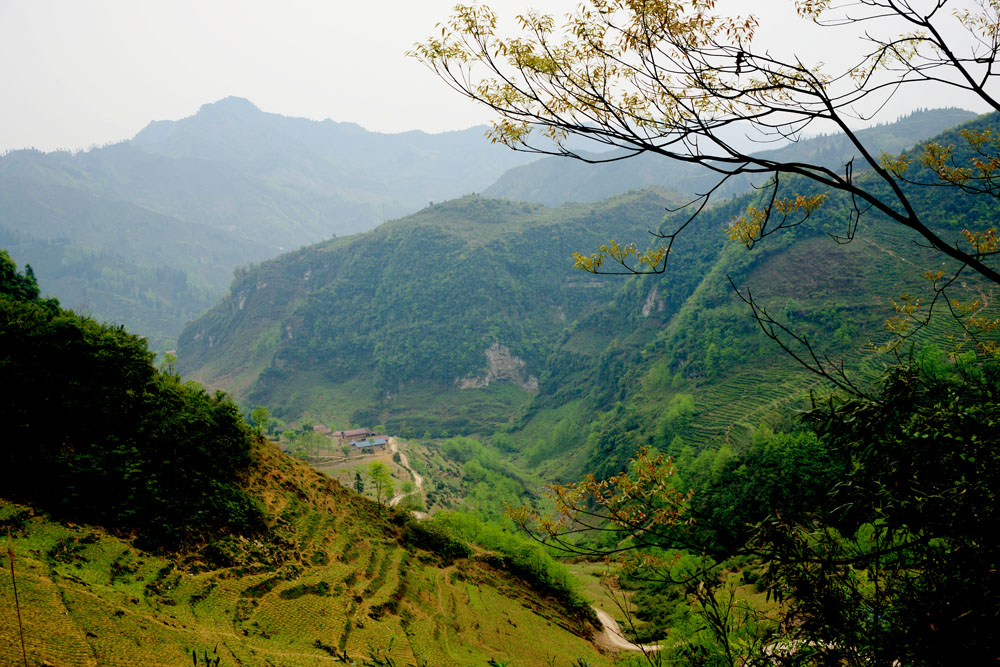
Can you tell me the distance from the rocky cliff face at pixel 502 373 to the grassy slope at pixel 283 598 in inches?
3871

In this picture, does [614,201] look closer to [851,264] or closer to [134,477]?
[851,264]

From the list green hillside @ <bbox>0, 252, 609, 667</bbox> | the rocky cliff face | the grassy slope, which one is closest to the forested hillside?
the rocky cliff face

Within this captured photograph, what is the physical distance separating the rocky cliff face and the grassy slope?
98315 millimetres

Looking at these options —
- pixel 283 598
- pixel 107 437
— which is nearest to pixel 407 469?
pixel 107 437

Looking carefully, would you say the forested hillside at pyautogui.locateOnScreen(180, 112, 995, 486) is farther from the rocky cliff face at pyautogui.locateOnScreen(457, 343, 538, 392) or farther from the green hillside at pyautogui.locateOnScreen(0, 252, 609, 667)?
the green hillside at pyautogui.locateOnScreen(0, 252, 609, 667)

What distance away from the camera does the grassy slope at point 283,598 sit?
9.26 metres

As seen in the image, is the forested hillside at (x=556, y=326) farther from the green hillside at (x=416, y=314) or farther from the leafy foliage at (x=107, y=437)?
the leafy foliage at (x=107, y=437)

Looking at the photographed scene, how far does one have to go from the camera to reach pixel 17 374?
47.9 feet

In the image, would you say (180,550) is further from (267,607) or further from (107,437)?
(107,437)

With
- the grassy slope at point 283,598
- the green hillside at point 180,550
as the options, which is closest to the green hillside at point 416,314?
the grassy slope at point 283,598

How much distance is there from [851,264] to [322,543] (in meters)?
64.8

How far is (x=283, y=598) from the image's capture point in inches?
568

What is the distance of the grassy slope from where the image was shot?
9.26 metres

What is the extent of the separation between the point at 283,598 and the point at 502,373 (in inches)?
4377
